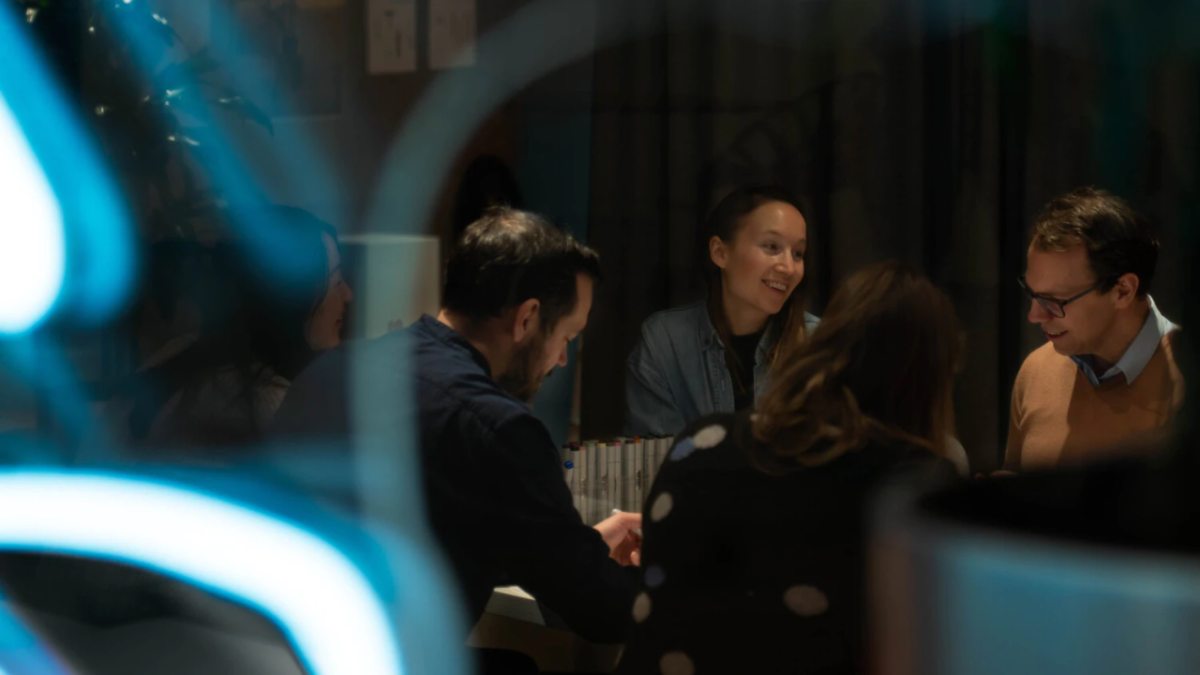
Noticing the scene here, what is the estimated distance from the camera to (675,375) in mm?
1114

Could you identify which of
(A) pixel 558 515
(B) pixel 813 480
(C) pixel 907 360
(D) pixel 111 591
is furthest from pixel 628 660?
(D) pixel 111 591

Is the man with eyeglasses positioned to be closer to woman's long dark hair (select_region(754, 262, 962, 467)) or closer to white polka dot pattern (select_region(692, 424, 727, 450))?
woman's long dark hair (select_region(754, 262, 962, 467))

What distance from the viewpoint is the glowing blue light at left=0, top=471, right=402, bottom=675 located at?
125 cm

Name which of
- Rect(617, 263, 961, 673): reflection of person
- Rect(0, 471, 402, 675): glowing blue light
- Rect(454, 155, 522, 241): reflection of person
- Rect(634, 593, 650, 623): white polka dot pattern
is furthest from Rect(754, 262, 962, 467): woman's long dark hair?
Rect(0, 471, 402, 675): glowing blue light

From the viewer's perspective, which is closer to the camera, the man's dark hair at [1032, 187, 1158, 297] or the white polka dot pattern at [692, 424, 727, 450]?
the man's dark hair at [1032, 187, 1158, 297]

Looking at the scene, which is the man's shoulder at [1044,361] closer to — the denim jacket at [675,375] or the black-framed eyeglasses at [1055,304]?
the black-framed eyeglasses at [1055,304]

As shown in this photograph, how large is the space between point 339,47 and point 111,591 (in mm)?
786

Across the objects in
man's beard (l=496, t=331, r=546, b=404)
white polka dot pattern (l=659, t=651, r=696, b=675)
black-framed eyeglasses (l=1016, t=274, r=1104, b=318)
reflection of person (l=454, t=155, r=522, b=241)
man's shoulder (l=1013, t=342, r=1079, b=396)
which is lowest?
white polka dot pattern (l=659, t=651, r=696, b=675)

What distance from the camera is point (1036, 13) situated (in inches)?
37.7

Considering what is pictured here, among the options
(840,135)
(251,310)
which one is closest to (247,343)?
(251,310)

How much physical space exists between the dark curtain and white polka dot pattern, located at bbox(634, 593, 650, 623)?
0.18 m

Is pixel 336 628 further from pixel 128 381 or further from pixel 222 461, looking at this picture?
pixel 128 381

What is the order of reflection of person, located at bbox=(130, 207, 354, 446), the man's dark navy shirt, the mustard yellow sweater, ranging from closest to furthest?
the mustard yellow sweater < the man's dark navy shirt < reflection of person, located at bbox=(130, 207, 354, 446)

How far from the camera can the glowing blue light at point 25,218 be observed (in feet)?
4.55
